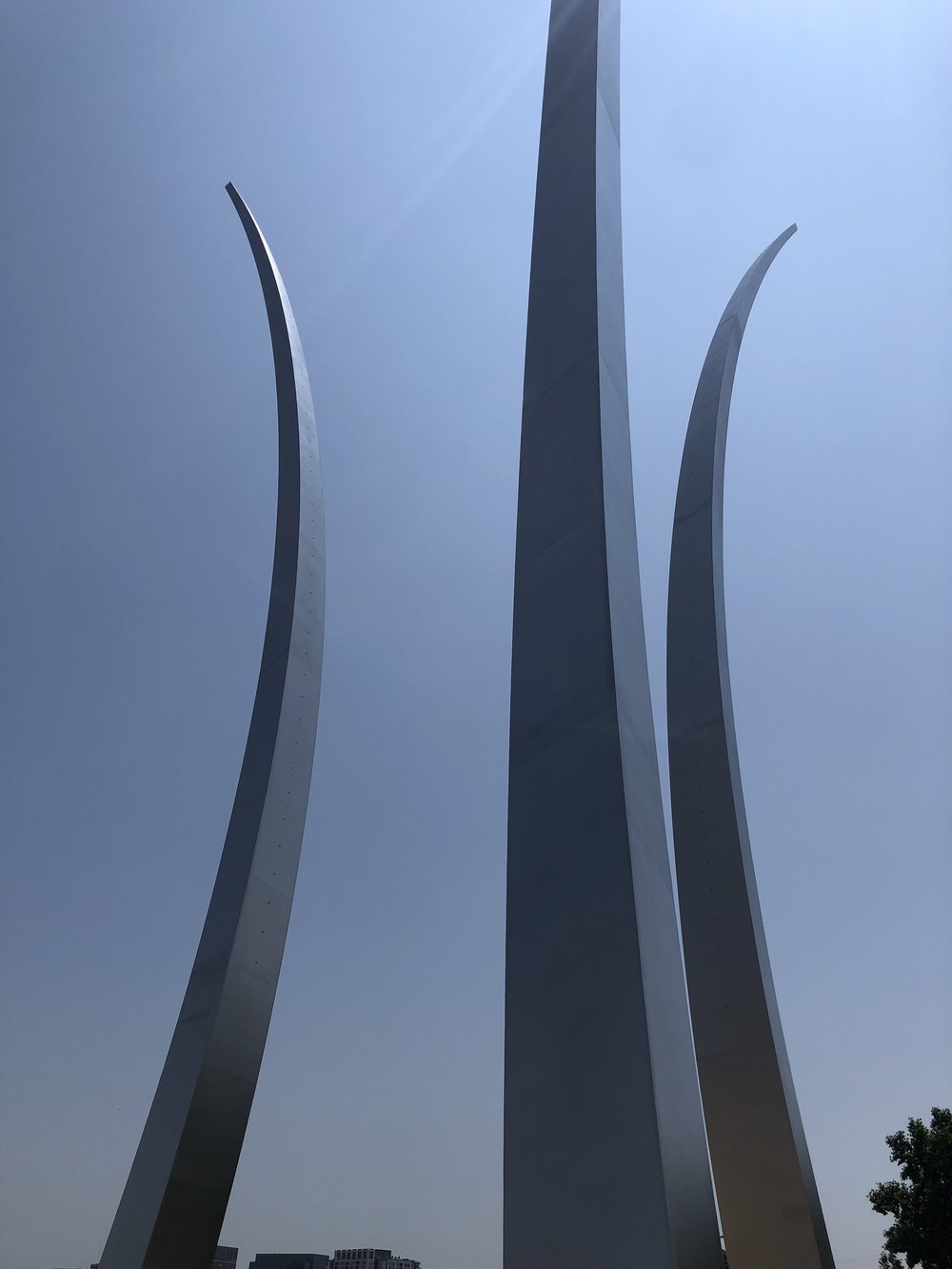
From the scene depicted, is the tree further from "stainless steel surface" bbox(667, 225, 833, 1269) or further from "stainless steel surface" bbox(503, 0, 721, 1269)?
"stainless steel surface" bbox(503, 0, 721, 1269)

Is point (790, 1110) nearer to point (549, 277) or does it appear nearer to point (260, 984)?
point (260, 984)

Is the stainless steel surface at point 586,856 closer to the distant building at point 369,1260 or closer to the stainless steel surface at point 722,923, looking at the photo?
the stainless steel surface at point 722,923

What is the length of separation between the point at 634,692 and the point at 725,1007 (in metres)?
7.68

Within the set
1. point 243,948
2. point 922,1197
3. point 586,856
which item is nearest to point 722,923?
point 243,948

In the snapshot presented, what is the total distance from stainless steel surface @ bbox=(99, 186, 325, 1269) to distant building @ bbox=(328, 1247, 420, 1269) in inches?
4328

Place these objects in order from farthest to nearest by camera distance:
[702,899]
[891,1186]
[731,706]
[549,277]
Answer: [891,1186] → [731,706] → [702,899] → [549,277]

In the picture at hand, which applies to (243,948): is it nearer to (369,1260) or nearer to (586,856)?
(586,856)

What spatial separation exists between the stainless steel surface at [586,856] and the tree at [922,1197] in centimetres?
2420

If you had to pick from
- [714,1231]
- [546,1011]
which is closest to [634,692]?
[546,1011]

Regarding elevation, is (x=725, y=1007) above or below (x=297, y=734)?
below

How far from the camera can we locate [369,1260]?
109562 mm

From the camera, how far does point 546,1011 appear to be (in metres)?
5.68

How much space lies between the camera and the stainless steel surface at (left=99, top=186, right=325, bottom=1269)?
10688 millimetres

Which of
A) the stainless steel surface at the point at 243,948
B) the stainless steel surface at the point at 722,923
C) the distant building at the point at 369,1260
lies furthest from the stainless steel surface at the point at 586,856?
the distant building at the point at 369,1260
